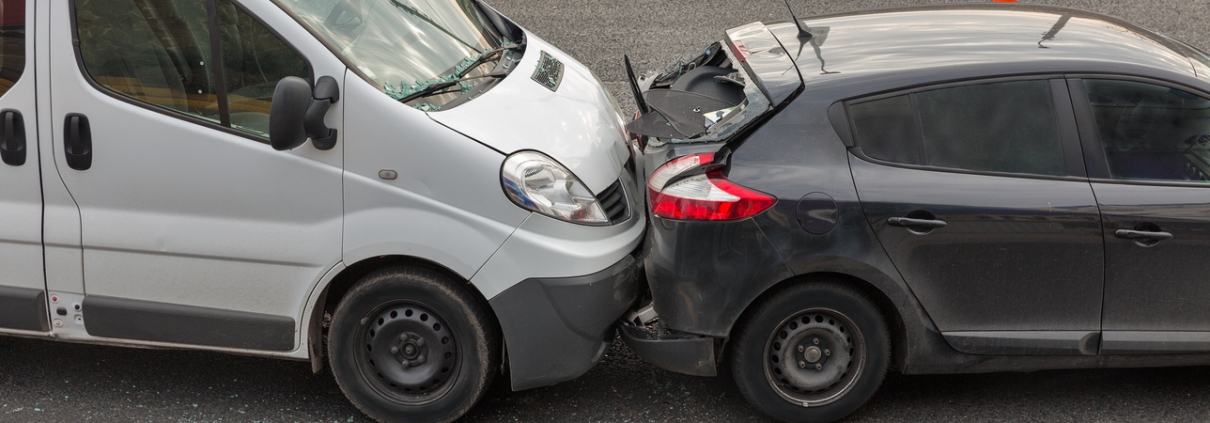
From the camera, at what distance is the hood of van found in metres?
3.63

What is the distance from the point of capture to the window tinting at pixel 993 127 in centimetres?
362

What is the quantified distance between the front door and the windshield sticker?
39.3 inches

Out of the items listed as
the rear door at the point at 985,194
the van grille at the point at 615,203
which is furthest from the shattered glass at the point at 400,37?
the rear door at the point at 985,194

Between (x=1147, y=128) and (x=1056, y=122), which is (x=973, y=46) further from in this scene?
(x=1147, y=128)

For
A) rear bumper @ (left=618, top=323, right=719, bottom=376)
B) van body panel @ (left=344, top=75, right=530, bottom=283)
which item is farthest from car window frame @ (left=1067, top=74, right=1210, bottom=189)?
van body panel @ (left=344, top=75, right=530, bottom=283)

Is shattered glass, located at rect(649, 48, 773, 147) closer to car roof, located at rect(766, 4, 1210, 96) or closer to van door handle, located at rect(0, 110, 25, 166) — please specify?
car roof, located at rect(766, 4, 1210, 96)

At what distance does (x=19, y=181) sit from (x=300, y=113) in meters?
1.20

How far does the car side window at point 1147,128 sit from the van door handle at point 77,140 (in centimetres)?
362

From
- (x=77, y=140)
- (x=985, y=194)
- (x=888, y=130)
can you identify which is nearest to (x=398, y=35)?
(x=77, y=140)

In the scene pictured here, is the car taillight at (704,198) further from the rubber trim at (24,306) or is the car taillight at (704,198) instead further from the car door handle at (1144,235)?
the rubber trim at (24,306)

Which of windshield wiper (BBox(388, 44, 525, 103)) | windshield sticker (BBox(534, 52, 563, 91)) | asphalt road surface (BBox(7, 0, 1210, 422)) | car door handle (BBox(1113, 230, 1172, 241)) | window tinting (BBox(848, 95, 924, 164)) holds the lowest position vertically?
asphalt road surface (BBox(7, 0, 1210, 422))

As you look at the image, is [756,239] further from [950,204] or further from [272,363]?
[272,363]

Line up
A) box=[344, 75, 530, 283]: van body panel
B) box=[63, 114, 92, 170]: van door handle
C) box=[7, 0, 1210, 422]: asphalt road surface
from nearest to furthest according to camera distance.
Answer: box=[344, 75, 530, 283]: van body panel
box=[63, 114, 92, 170]: van door handle
box=[7, 0, 1210, 422]: asphalt road surface

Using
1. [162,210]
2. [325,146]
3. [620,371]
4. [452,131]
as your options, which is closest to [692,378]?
[620,371]
